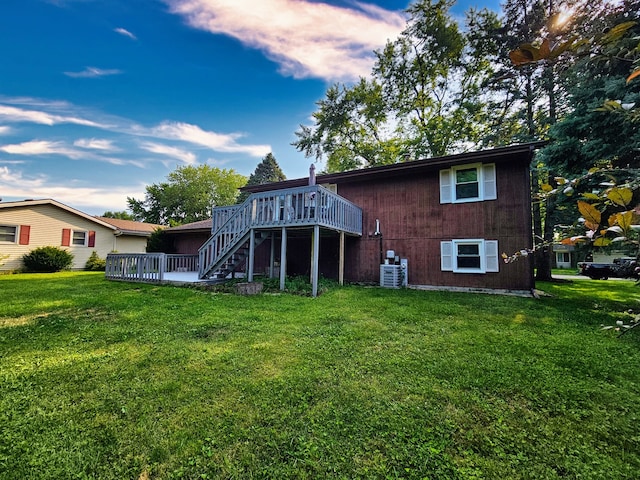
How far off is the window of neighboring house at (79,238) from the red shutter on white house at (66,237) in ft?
0.74

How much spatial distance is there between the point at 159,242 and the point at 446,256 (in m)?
15.1

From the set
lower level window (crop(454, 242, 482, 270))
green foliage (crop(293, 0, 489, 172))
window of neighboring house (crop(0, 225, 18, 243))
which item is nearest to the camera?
lower level window (crop(454, 242, 482, 270))

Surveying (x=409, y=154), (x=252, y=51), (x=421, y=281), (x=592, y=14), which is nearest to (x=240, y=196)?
(x=409, y=154)

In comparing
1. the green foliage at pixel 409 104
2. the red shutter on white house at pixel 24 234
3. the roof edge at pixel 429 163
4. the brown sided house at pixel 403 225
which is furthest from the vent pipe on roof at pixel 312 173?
the red shutter on white house at pixel 24 234

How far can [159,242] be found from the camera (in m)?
16.0

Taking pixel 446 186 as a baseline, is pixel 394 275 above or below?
below

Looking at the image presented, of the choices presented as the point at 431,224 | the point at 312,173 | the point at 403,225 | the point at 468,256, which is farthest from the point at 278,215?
the point at 468,256

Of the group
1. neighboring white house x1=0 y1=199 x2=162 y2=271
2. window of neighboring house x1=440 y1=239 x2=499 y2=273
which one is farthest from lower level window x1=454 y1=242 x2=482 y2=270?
neighboring white house x1=0 y1=199 x2=162 y2=271

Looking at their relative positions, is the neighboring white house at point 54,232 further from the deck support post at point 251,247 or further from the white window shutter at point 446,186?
the white window shutter at point 446,186

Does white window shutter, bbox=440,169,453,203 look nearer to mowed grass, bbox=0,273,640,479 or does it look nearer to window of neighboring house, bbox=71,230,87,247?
mowed grass, bbox=0,273,640,479

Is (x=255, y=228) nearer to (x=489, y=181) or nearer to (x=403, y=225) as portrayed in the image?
(x=403, y=225)

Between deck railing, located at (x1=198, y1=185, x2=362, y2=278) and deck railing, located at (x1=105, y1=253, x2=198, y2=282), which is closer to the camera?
→ deck railing, located at (x1=198, y1=185, x2=362, y2=278)

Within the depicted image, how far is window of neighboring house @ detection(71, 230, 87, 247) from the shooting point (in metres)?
16.6

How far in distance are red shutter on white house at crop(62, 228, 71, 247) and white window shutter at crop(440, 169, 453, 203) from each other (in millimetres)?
20193
